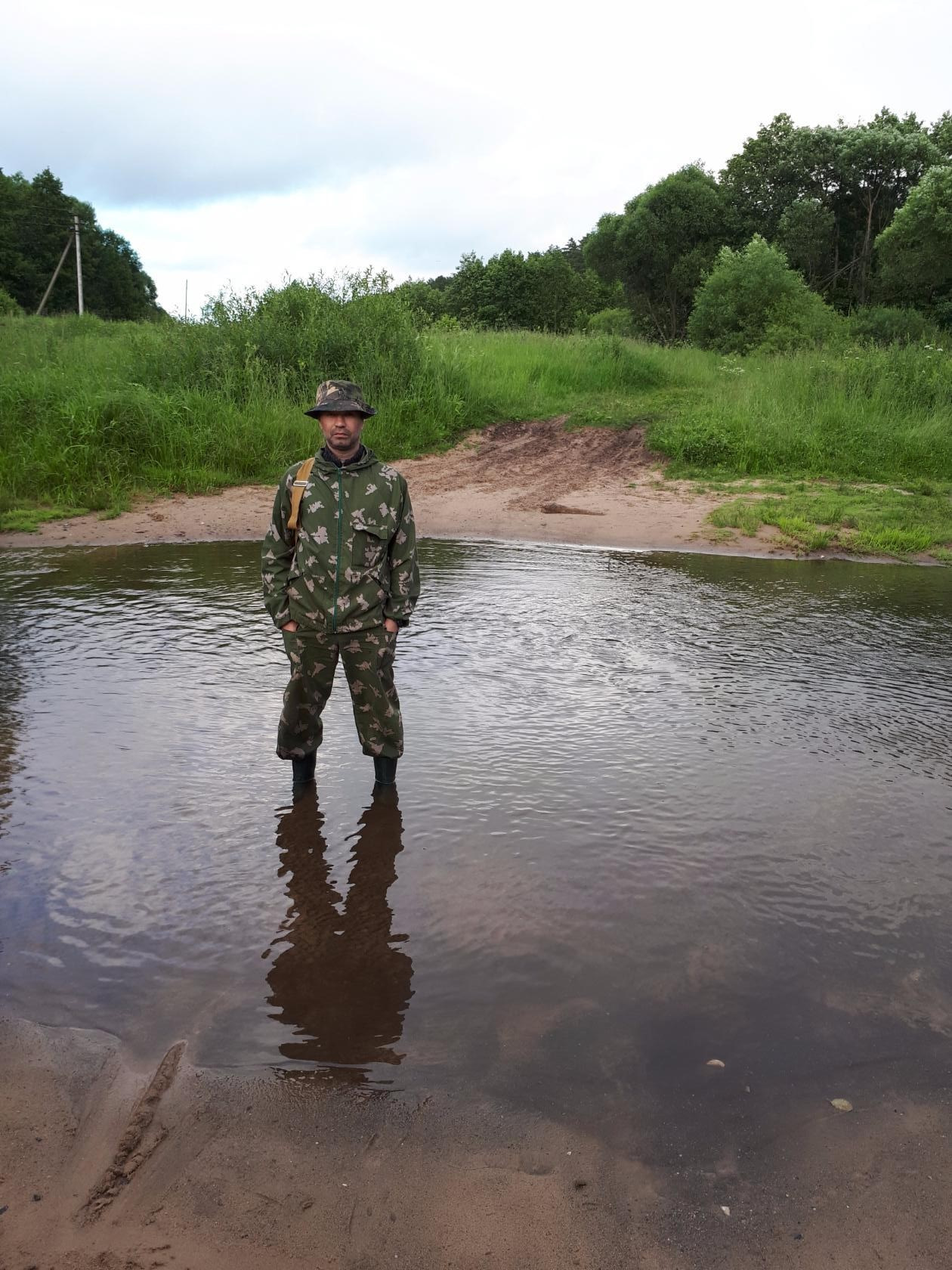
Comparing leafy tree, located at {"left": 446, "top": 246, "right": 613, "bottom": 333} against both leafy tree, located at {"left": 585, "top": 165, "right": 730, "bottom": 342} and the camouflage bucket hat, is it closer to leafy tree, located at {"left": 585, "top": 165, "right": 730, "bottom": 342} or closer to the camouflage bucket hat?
leafy tree, located at {"left": 585, "top": 165, "right": 730, "bottom": 342}

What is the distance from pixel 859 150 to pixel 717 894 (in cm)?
3493

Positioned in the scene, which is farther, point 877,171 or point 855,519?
point 877,171

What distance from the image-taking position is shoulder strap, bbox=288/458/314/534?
3.75 m

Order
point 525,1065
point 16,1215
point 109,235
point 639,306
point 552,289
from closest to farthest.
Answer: point 16,1215
point 525,1065
point 639,306
point 552,289
point 109,235

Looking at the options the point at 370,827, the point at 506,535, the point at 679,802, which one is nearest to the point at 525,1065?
the point at 370,827

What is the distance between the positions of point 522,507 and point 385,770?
764 centimetres

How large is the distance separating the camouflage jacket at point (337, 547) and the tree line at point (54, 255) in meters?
47.3

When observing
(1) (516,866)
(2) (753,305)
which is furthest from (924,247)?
(1) (516,866)

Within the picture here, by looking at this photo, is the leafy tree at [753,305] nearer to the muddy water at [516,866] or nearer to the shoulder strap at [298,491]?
the muddy water at [516,866]

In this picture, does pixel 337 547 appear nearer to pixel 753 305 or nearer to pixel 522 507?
pixel 522 507

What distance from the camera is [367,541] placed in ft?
12.4

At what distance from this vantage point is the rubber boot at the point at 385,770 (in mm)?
4121

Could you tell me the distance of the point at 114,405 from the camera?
12.0 meters

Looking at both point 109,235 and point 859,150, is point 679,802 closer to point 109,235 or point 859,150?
point 859,150
